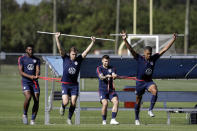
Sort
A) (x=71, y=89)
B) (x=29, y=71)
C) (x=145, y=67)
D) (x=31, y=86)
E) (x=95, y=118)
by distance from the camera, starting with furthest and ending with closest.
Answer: (x=95, y=118) < (x=71, y=89) < (x=31, y=86) < (x=29, y=71) < (x=145, y=67)

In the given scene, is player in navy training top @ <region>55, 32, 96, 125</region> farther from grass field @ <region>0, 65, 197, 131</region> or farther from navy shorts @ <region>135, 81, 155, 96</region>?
navy shorts @ <region>135, 81, 155, 96</region>

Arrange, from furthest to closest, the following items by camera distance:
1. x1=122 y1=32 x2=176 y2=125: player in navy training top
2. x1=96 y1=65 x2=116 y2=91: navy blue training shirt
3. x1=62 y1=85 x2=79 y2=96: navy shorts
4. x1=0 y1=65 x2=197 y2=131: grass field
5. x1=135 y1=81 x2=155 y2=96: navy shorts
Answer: x1=62 y1=85 x2=79 y2=96: navy shorts
x1=96 y1=65 x2=116 y2=91: navy blue training shirt
x1=135 y1=81 x2=155 y2=96: navy shorts
x1=122 y1=32 x2=176 y2=125: player in navy training top
x1=0 y1=65 x2=197 y2=131: grass field

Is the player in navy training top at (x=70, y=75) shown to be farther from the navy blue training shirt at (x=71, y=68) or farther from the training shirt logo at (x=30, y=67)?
the training shirt logo at (x=30, y=67)

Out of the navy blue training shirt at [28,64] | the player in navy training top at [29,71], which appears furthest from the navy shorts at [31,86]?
the navy blue training shirt at [28,64]

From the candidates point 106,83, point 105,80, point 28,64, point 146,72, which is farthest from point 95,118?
point 28,64

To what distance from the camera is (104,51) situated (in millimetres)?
70438

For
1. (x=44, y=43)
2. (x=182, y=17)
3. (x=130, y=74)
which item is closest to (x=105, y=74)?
(x=130, y=74)

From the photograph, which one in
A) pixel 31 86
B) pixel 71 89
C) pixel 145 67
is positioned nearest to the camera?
pixel 145 67

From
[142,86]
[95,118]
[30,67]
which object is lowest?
[95,118]

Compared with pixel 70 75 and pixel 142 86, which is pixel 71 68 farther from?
pixel 142 86

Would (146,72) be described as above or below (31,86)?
above

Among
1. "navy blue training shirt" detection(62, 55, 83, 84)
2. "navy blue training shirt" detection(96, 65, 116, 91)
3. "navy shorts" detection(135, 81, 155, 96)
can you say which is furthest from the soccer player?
"navy shorts" detection(135, 81, 155, 96)

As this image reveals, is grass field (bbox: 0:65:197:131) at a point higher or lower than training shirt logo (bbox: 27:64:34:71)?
lower

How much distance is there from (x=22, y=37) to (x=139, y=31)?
15584 millimetres
